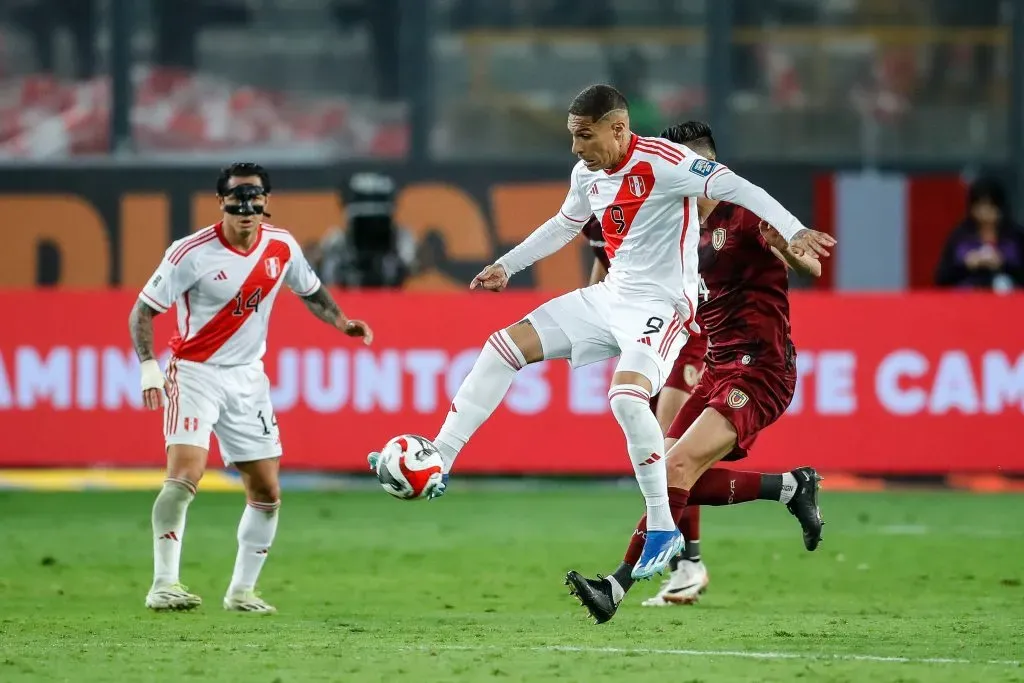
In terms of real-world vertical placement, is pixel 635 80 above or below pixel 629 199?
above

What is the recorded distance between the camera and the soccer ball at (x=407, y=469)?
8.44 meters

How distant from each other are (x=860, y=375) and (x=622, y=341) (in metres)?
7.64

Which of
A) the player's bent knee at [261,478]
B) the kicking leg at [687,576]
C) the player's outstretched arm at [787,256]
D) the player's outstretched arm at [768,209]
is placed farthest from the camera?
the kicking leg at [687,576]

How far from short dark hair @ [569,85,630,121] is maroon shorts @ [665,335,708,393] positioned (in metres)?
2.38

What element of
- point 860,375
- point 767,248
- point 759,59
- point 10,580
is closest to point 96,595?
point 10,580

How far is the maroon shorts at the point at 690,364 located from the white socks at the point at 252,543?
2.30m

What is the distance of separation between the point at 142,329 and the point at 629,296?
2.54 m

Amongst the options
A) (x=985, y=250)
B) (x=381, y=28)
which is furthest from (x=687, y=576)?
(x=381, y=28)

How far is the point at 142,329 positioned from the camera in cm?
965

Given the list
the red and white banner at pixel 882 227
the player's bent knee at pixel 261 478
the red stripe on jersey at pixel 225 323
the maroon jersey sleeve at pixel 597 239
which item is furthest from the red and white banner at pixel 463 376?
the red stripe on jersey at pixel 225 323

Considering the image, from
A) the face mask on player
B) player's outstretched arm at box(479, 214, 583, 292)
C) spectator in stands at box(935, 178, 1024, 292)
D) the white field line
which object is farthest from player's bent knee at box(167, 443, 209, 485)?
spectator in stands at box(935, 178, 1024, 292)

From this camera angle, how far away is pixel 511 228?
19359 mm

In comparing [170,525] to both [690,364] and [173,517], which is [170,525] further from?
[690,364]

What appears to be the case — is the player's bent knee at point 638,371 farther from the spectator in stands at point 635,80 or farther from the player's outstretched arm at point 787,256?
the spectator in stands at point 635,80
